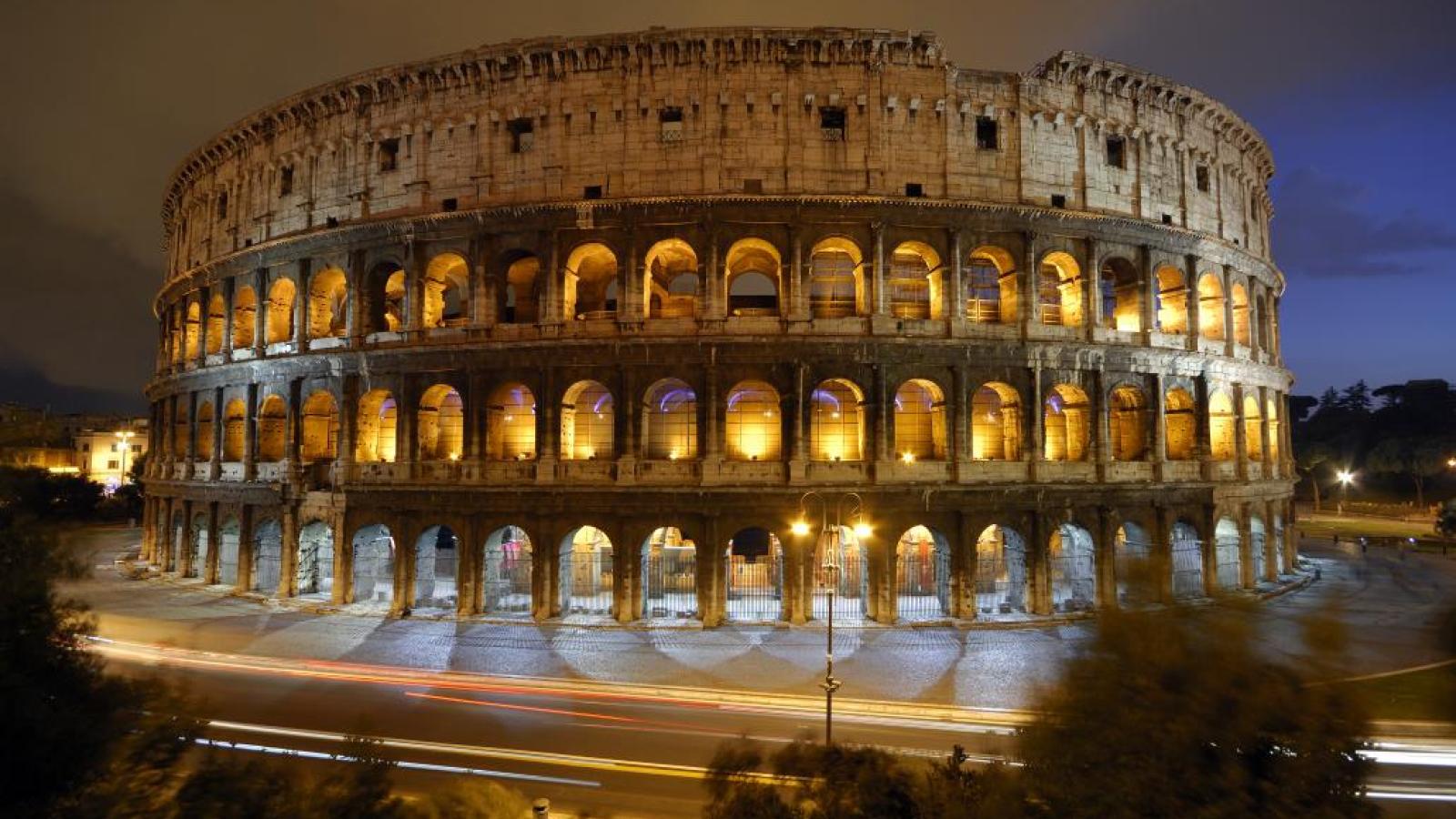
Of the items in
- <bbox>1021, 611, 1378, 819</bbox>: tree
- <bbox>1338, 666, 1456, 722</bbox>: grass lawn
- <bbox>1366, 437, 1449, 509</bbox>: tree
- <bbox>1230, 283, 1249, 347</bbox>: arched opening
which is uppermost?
<bbox>1230, 283, 1249, 347</bbox>: arched opening

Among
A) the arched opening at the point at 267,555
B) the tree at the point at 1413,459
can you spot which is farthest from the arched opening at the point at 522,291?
the tree at the point at 1413,459

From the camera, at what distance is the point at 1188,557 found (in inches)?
955

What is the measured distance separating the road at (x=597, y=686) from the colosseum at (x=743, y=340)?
1.86 metres

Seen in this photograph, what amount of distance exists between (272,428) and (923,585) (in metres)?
25.2

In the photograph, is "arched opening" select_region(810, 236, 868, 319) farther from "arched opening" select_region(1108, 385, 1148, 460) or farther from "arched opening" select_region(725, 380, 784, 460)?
"arched opening" select_region(1108, 385, 1148, 460)

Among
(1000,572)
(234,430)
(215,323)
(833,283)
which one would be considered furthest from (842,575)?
(215,323)

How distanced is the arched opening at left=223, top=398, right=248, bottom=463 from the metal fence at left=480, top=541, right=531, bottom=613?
Answer: 12.1m

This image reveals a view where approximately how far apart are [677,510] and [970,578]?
30.1 feet

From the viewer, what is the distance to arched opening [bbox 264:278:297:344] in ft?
85.8

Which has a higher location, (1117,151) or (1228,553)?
(1117,151)

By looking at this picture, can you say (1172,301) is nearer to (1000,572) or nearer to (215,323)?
(1000,572)

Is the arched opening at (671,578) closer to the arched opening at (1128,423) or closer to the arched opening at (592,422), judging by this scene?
the arched opening at (592,422)

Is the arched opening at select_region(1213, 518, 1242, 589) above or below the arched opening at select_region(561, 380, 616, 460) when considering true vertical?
below

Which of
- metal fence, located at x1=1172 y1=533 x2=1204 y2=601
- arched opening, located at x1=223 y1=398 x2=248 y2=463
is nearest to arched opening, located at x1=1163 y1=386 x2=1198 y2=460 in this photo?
metal fence, located at x1=1172 y1=533 x2=1204 y2=601
